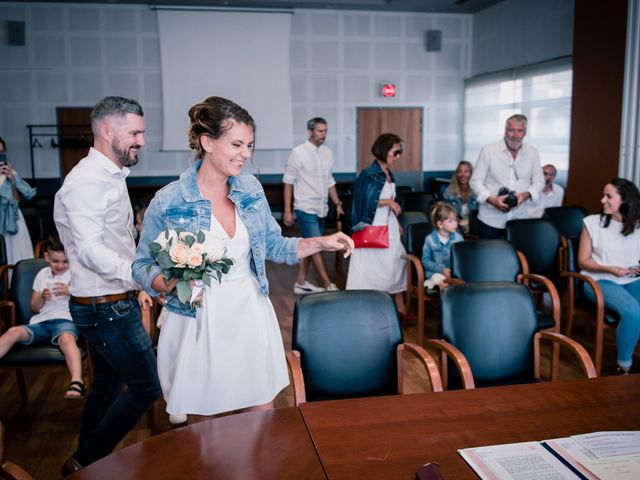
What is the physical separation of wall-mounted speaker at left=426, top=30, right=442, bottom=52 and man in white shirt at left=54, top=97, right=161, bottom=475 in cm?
1005

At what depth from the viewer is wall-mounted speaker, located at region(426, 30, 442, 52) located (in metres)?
11.5

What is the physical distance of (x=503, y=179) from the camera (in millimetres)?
5375

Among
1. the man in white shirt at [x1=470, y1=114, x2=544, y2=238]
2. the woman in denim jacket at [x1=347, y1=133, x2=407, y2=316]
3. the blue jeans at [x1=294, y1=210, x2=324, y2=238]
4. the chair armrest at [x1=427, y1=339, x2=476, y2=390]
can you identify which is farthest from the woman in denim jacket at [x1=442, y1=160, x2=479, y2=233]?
the chair armrest at [x1=427, y1=339, x2=476, y2=390]

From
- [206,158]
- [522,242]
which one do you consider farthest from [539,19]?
[206,158]

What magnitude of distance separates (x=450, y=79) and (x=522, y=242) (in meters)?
7.75

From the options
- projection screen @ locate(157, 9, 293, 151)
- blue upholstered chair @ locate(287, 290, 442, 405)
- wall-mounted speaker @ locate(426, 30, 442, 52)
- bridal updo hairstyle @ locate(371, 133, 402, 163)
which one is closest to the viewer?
blue upholstered chair @ locate(287, 290, 442, 405)

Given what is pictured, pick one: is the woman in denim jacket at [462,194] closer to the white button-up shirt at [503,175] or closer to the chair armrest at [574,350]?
the white button-up shirt at [503,175]

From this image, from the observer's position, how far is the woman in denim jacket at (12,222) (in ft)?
18.0

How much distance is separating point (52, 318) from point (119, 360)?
123cm

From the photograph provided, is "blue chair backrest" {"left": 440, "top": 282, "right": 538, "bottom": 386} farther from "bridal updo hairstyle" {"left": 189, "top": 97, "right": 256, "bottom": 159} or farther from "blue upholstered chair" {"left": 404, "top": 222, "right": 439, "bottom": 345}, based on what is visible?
"blue upholstered chair" {"left": 404, "top": 222, "right": 439, "bottom": 345}

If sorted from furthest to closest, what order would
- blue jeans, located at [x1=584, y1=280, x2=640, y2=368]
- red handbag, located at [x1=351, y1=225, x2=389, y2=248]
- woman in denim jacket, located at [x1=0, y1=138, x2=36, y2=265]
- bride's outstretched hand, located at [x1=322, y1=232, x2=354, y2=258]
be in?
woman in denim jacket, located at [x1=0, y1=138, x2=36, y2=265], red handbag, located at [x1=351, y1=225, x2=389, y2=248], blue jeans, located at [x1=584, y1=280, x2=640, y2=368], bride's outstretched hand, located at [x1=322, y1=232, x2=354, y2=258]

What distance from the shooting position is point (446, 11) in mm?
11359

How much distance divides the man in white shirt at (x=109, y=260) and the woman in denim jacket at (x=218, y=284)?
0.25 metres

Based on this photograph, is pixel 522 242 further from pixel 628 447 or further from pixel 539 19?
pixel 539 19
